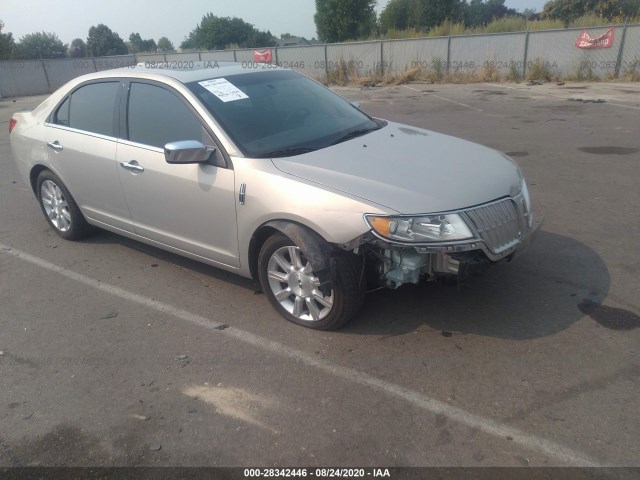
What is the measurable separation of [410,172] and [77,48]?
108029 mm

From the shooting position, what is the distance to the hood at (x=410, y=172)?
128 inches

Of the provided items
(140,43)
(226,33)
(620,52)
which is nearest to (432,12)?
(620,52)

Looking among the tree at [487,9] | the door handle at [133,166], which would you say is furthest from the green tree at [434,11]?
the tree at [487,9]

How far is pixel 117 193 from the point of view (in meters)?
4.64

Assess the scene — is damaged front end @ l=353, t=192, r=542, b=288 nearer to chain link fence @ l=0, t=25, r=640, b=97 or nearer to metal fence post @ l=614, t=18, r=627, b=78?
chain link fence @ l=0, t=25, r=640, b=97

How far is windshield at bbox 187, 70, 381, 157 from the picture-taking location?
3.91m

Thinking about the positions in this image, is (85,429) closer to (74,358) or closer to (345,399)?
(74,358)

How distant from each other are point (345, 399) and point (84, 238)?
12.7 ft

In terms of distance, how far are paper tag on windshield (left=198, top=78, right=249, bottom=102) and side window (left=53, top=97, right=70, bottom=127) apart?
1826 millimetres

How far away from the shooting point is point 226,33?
281 ft

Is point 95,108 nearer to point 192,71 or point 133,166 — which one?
point 133,166

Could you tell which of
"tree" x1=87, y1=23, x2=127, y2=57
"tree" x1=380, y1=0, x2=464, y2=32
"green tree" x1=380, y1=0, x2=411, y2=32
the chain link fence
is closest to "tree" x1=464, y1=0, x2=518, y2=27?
"green tree" x1=380, y1=0, x2=411, y2=32

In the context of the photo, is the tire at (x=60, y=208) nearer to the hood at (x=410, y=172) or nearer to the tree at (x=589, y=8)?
the hood at (x=410, y=172)

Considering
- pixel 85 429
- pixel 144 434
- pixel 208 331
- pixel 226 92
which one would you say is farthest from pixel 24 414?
pixel 226 92
